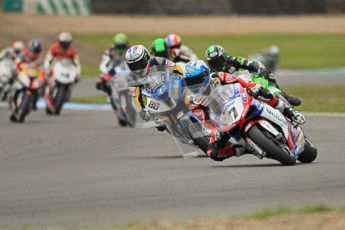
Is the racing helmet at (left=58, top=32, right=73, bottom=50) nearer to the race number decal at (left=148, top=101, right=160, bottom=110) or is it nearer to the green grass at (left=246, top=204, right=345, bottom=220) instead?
the race number decal at (left=148, top=101, right=160, bottom=110)

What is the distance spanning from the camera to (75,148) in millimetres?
17297

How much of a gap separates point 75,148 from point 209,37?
126 ft

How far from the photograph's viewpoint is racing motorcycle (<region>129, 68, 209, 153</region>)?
47.0 feet

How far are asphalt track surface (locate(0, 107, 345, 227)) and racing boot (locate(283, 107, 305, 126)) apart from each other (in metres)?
0.51

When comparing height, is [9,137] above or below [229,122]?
below

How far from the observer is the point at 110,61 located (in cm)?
2325

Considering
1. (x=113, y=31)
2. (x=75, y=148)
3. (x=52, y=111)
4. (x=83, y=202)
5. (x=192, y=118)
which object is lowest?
(x=113, y=31)

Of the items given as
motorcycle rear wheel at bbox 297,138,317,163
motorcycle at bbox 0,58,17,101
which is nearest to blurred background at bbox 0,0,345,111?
motorcycle at bbox 0,58,17,101

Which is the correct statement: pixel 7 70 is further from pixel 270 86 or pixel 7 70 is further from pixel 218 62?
pixel 270 86

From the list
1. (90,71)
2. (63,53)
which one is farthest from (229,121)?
(90,71)

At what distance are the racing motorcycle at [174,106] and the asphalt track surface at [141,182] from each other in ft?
1.08

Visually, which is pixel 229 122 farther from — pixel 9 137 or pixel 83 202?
pixel 9 137

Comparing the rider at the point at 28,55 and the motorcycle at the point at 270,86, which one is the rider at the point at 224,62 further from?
the rider at the point at 28,55

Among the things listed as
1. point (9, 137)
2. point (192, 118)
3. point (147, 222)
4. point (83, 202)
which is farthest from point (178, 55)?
point (147, 222)
